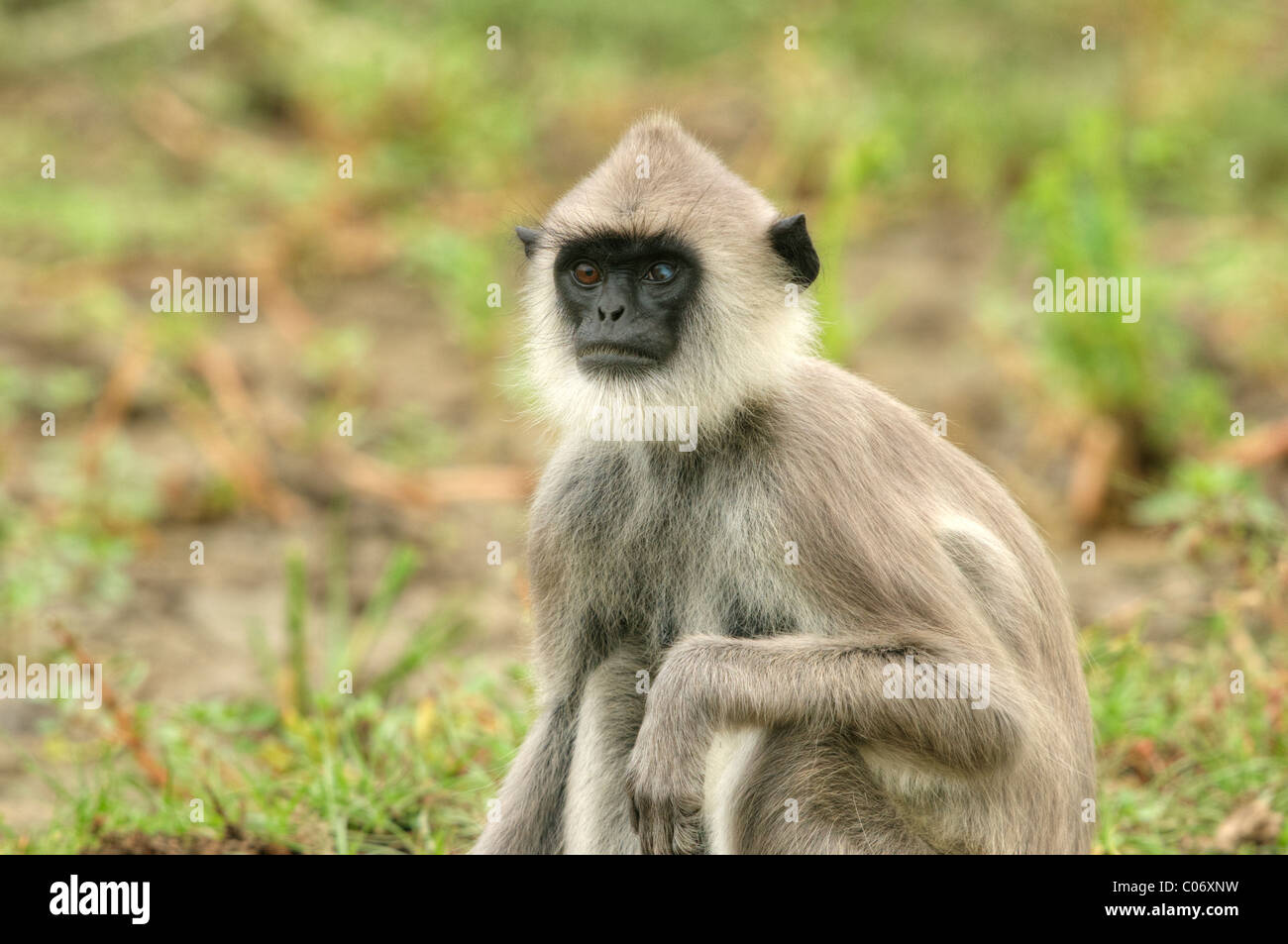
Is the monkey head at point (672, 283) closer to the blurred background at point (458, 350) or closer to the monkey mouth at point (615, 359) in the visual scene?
the monkey mouth at point (615, 359)

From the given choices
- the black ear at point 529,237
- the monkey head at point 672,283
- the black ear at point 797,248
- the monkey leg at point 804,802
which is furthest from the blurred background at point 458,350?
the monkey leg at point 804,802

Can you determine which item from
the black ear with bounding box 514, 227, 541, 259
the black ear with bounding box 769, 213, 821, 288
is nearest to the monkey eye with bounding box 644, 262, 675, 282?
the black ear with bounding box 769, 213, 821, 288

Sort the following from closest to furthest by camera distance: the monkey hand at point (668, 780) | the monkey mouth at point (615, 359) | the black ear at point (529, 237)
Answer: the monkey hand at point (668, 780) → the monkey mouth at point (615, 359) → the black ear at point (529, 237)

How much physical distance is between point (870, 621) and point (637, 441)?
3.03ft

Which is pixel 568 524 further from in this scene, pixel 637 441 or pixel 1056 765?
pixel 1056 765

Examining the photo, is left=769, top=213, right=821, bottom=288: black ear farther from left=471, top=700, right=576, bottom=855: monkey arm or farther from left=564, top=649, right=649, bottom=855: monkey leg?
left=471, top=700, right=576, bottom=855: monkey arm

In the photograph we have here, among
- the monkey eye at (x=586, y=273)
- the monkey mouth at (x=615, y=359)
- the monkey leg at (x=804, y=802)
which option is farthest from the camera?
the monkey eye at (x=586, y=273)

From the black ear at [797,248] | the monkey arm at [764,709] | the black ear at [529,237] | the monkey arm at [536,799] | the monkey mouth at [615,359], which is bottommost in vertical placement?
the monkey arm at [536,799]

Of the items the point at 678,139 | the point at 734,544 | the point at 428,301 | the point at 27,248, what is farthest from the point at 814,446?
the point at 27,248

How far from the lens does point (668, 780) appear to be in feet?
13.3

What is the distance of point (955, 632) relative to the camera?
422 cm

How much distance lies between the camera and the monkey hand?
13.3 ft

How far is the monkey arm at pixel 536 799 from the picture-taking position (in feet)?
16.4
